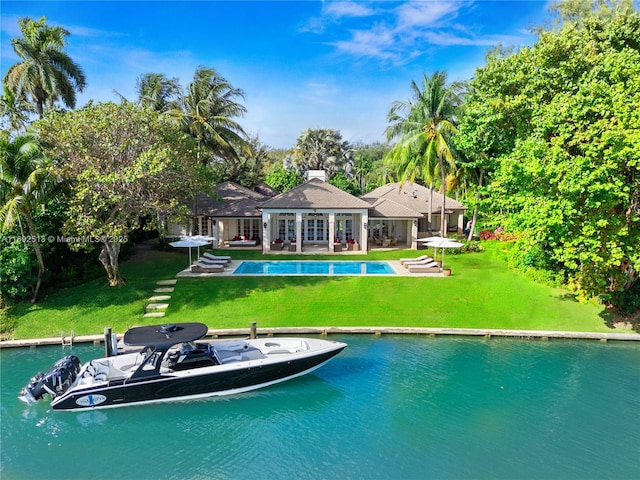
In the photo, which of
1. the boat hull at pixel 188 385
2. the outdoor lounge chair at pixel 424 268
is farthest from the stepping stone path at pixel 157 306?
the outdoor lounge chair at pixel 424 268

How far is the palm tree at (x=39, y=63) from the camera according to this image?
23.7 metres

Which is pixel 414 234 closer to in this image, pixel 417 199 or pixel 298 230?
pixel 417 199

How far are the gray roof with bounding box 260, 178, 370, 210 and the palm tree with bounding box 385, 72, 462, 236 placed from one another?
489 centimetres

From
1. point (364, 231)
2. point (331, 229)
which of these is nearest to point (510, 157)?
point (364, 231)

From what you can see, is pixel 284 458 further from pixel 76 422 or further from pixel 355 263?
pixel 355 263

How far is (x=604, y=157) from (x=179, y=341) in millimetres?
15378

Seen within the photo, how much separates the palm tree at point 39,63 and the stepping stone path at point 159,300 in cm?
1433

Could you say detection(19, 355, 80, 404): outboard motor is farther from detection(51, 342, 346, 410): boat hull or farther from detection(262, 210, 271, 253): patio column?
detection(262, 210, 271, 253): patio column

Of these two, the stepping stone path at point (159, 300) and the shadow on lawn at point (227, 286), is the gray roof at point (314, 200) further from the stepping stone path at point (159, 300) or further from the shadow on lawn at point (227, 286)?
the stepping stone path at point (159, 300)

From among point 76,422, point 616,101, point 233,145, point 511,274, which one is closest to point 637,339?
point 511,274

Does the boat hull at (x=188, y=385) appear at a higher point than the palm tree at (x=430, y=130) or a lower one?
lower

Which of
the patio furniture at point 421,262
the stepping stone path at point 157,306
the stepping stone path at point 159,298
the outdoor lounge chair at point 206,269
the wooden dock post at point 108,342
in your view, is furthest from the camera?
the patio furniture at point 421,262

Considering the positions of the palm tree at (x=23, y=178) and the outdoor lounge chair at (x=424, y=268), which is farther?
the outdoor lounge chair at (x=424, y=268)

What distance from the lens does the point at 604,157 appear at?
1461cm
